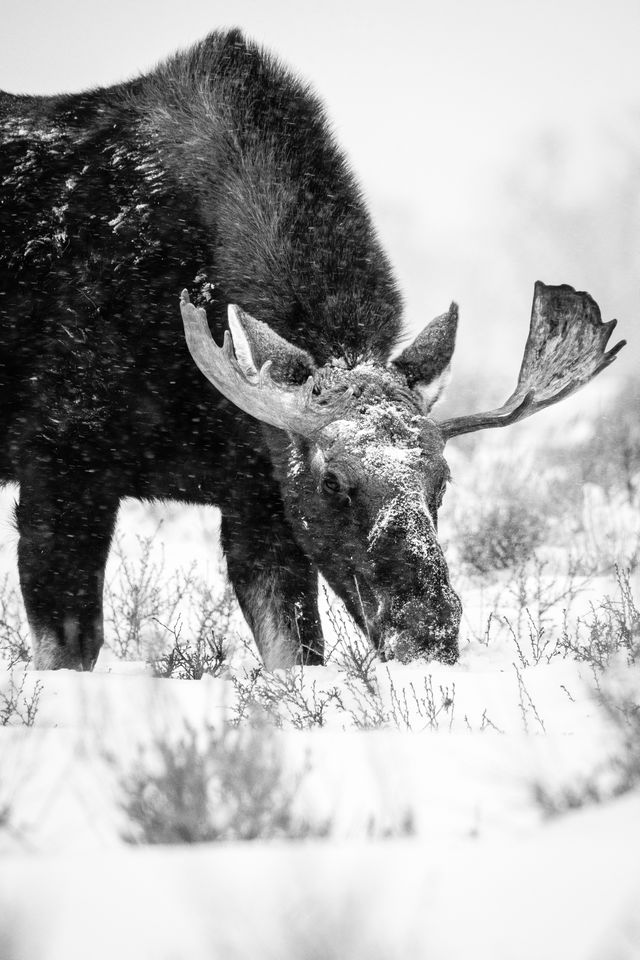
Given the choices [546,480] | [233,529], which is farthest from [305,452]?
[546,480]

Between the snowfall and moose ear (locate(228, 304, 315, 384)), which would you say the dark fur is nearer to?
moose ear (locate(228, 304, 315, 384))

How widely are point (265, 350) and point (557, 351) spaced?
152cm

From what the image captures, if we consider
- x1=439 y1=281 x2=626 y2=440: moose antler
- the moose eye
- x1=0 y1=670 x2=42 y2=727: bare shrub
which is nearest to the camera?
x1=0 y1=670 x2=42 y2=727: bare shrub

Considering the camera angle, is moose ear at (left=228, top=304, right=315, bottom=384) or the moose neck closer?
moose ear at (left=228, top=304, right=315, bottom=384)

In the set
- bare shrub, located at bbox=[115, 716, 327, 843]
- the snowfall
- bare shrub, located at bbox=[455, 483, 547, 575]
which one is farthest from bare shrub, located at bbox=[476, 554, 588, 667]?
bare shrub, located at bbox=[115, 716, 327, 843]

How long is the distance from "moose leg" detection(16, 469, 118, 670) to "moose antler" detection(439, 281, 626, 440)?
1974 mm

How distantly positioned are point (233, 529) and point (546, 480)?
6.24 metres

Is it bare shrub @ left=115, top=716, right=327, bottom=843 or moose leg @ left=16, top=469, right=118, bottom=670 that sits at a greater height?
moose leg @ left=16, top=469, right=118, bottom=670

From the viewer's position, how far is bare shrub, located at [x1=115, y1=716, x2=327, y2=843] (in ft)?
6.64

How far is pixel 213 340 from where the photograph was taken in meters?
4.38

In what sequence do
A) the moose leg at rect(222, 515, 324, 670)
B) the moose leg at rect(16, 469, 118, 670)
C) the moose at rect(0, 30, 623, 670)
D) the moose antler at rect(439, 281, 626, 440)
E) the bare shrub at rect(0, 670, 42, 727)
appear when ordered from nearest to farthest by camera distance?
the bare shrub at rect(0, 670, 42, 727) → the moose at rect(0, 30, 623, 670) → the moose antler at rect(439, 281, 626, 440) → the moose leg at rect(16, 469, 118, 670) → the moose leg at rect(222, 515, 324, 670)

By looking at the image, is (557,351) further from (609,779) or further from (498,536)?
(498,536)

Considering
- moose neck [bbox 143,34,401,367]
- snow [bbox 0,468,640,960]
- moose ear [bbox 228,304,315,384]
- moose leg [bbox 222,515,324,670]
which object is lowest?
snow [bbox 0,468,640,960]

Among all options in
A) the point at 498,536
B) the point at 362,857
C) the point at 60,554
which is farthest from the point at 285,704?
the point at 498,536
